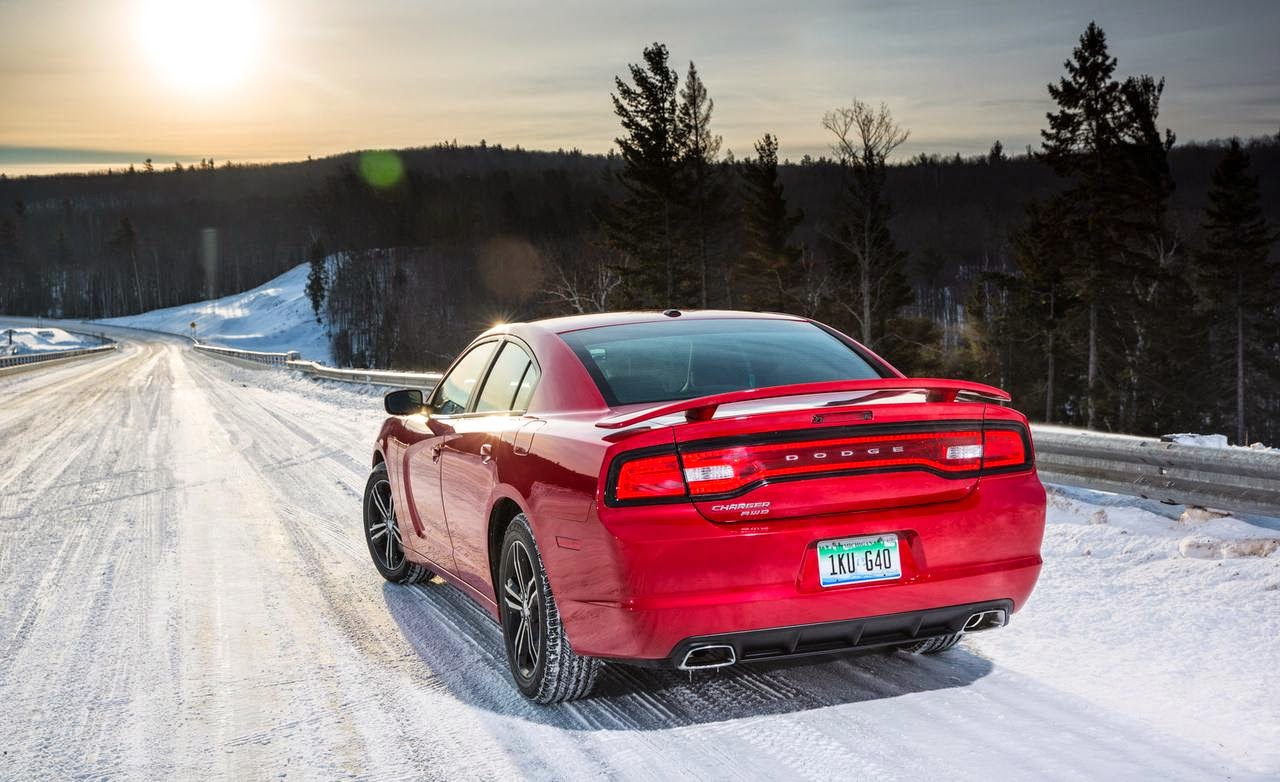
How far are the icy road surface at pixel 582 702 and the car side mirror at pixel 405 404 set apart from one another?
1.05 meters

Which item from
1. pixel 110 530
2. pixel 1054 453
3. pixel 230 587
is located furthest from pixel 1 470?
pixel 1054 453

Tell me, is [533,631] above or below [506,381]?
below

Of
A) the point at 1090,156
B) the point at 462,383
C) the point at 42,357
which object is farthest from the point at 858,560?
the point at 42,357

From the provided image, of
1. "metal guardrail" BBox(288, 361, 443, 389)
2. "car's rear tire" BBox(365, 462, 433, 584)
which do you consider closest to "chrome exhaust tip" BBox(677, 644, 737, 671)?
"car's rear tire" BBox(365, 462, 433, 584)

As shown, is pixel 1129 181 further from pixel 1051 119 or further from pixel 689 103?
pixel 689 103

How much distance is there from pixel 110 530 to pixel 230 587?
2596 millimetres

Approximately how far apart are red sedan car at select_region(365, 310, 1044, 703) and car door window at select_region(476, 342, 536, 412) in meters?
0.28

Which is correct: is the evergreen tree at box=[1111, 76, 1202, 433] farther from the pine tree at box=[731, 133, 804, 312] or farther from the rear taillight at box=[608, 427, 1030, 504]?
the rear taillight at box=[608, 427, 1030, 504]

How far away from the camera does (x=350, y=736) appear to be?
379 cm

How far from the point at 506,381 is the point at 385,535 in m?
2.06

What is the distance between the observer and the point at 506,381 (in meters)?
4.81

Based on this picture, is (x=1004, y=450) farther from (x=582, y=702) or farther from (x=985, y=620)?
(x=582, y=702)

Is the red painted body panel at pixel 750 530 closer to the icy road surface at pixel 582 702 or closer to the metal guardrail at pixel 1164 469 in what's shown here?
the icy road surface at pixel 582 702

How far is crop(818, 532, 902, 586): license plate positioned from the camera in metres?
3.51
